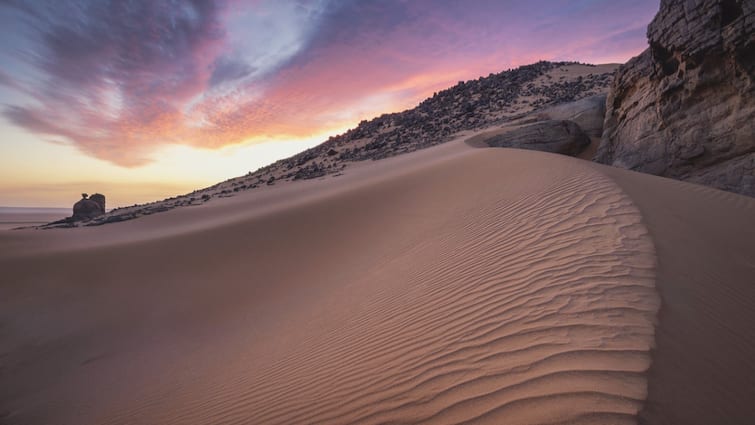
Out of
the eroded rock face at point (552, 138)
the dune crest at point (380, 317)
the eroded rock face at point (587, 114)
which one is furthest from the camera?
the eroded rock face at point (587, 114)

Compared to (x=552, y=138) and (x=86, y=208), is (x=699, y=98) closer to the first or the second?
(x=552, y=138)

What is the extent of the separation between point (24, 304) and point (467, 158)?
10.9 meters

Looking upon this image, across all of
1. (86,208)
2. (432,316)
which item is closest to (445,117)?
(432,316)

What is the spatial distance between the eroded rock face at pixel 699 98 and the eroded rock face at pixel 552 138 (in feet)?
9.55

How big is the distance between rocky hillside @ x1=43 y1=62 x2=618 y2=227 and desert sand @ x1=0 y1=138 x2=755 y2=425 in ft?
44.5

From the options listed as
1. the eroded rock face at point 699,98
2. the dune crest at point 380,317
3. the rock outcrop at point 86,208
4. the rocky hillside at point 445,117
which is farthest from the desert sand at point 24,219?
the eroded rock face at point 699,98

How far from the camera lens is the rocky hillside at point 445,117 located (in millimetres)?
23250

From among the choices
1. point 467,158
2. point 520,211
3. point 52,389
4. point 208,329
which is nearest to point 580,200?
point 520,211

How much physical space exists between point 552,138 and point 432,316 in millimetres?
12471

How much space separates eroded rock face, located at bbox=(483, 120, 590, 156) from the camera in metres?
12.9

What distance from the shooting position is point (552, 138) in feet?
42.5

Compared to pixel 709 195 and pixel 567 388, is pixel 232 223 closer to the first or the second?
pixel 567 388

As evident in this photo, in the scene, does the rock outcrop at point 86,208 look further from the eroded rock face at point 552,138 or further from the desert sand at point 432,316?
the eroded rock face at point 552,138

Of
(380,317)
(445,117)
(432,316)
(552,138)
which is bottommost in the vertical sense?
(380,317)
